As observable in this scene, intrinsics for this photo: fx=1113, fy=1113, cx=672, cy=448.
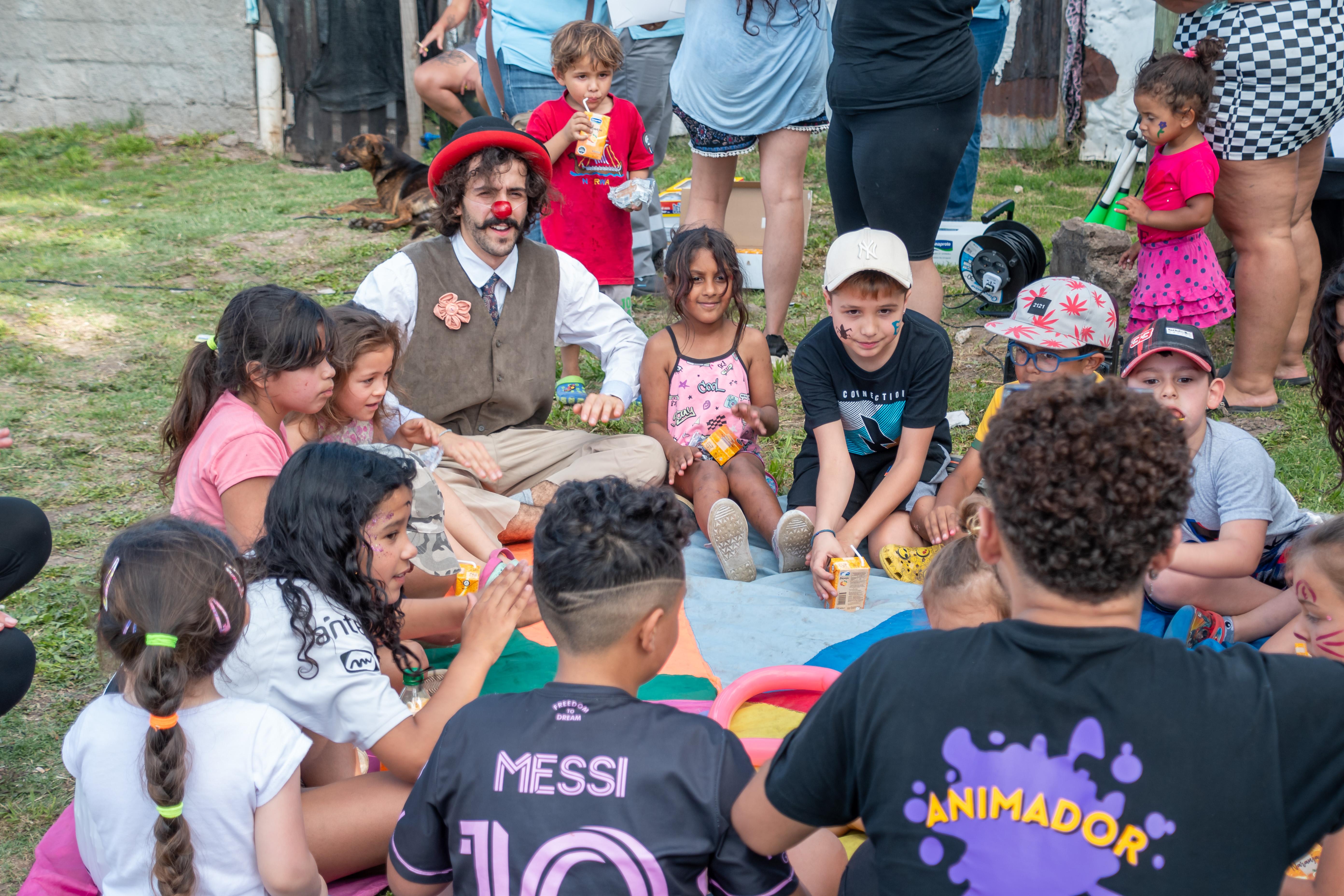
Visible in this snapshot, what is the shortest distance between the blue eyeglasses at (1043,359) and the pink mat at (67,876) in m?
2.35

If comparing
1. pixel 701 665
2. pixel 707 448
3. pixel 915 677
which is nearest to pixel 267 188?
pixel 707 448

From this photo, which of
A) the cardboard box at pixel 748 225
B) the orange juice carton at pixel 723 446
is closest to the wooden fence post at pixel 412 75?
the cardboard box at pixel 748 225

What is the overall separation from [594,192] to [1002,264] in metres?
2.19

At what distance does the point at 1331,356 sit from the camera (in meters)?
2.79

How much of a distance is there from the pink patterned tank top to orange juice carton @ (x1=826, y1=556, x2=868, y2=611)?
0.85 meters

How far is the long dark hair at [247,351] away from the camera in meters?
2.68

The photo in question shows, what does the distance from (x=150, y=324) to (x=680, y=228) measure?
2935 mm

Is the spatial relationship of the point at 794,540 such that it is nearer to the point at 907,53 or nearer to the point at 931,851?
the point at 907,53

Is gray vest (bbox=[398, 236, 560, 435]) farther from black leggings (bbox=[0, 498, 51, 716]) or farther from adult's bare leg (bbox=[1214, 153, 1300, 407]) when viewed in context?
adult's bare leg (bbox=[1214, 153, 1300, 407])

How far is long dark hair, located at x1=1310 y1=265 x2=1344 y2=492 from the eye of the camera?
267cm

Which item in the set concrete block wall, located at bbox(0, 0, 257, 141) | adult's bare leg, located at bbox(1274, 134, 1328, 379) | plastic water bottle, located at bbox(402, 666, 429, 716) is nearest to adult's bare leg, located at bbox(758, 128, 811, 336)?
adult's bare leg, located at bbox(1274, 134, 1328, 379)

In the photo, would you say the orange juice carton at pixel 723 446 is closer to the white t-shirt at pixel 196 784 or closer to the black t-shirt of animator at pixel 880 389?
the black t-shirt of animator at pixel 880 389

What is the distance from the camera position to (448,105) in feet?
27.2

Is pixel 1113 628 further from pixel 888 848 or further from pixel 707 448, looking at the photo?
pixel 707 448
